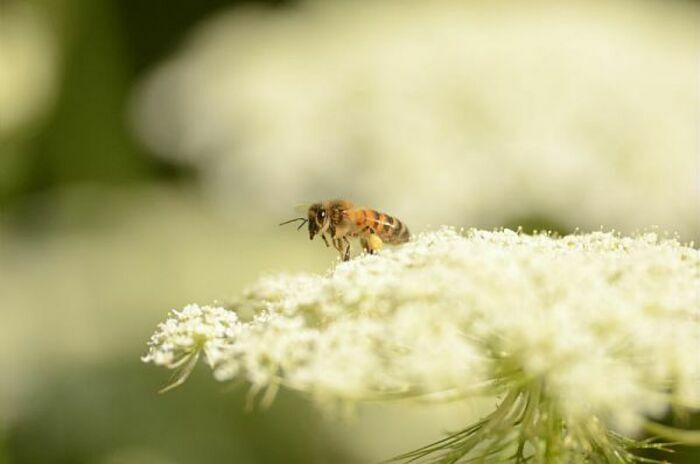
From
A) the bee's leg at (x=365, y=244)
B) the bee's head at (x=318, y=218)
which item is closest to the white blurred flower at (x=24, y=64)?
the bee's head at (x=318, y=218)

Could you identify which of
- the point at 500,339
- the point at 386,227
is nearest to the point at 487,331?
the point at 500,339

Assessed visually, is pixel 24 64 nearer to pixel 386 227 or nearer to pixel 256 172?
pixel 256 172

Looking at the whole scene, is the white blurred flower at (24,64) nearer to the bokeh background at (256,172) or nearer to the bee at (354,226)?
the bokeh background at (256,172)

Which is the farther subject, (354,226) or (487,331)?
(354,226)

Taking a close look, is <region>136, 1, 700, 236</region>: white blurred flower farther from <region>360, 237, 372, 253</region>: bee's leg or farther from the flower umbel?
the flower umbel

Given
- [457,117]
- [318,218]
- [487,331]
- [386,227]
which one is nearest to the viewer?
[487,331]

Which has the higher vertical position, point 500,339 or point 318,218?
point 318,218

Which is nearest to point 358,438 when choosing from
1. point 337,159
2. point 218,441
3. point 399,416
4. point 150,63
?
point 399,416
